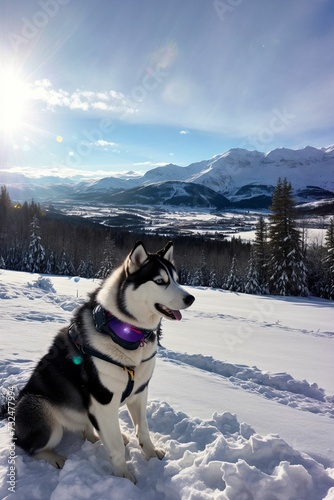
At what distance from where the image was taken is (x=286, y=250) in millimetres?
33500

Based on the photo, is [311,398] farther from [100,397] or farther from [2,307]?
[2,307]

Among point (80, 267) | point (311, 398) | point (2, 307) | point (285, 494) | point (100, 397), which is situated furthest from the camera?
point (80, 267)

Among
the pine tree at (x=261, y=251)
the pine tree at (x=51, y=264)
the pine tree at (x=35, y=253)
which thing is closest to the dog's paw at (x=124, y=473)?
the pine tree at (x=261, y=251)

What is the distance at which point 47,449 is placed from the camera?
2.97 metres

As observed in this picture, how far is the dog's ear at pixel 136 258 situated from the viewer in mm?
3023

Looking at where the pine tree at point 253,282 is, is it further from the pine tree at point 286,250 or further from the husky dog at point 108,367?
→ the husky dog at point 108,367

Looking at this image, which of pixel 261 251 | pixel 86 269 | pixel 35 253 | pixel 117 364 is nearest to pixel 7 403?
pixel 117 364

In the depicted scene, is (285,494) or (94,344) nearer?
(285,494)

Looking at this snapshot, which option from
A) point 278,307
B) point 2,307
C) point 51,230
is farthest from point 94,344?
point 51,230

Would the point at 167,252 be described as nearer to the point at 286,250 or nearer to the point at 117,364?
the point at 117,364

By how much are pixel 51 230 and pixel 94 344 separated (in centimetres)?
7476

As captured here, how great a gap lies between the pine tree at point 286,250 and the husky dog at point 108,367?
32.6 metres

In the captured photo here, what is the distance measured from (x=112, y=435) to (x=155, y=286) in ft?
4.67

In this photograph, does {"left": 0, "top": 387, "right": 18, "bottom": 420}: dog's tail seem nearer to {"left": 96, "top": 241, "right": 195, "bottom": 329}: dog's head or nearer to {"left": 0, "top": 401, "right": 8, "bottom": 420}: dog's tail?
{"left": 0, "top": 401, "right": 8, "bottom": 420}: dog's tail
